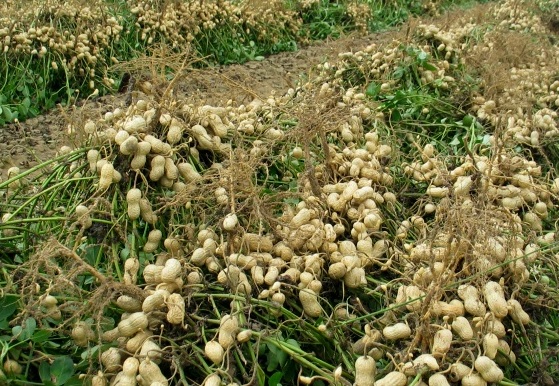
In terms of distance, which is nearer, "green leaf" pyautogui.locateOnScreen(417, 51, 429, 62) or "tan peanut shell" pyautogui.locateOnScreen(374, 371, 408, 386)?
"tan peanut shell" pyautogui.locateOnScreen(374, 371, 408, 386)

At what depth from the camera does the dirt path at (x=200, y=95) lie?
2.62 metres

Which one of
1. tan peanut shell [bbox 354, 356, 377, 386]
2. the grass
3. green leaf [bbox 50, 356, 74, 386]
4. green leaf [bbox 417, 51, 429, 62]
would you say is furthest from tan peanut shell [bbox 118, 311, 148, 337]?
green leaf [bbox 417, 51, 429, 62]

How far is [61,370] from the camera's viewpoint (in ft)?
5.27

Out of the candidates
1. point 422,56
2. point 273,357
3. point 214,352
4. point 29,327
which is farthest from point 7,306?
point 422,56

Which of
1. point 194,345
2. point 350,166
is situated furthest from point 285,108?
point 194,345

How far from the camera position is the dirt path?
2615 mm

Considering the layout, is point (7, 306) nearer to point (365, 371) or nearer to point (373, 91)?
point (365, 371)

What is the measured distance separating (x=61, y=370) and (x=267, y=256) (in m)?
0.66

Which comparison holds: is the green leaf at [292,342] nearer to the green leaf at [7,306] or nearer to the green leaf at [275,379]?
the green leaf at [275,379]

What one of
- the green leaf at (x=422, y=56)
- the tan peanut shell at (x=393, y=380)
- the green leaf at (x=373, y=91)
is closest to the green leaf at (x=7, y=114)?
the green leaf at (x=373, y=91)

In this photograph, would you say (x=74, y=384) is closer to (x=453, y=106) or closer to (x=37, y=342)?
(x=37, y=342)

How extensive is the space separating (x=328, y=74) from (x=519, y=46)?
1.62 meters

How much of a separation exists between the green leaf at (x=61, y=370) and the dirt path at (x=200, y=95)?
0.84 meters

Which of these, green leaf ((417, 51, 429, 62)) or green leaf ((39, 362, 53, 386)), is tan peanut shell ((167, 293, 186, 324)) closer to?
green leaf ((39, 362, 53, 386))
